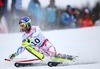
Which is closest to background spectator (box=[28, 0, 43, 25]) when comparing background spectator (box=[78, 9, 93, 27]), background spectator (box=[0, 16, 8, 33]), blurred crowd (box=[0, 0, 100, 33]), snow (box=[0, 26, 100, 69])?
blurred crowd (box=[0, 0, 100, 33])

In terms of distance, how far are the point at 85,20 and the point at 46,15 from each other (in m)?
0.33

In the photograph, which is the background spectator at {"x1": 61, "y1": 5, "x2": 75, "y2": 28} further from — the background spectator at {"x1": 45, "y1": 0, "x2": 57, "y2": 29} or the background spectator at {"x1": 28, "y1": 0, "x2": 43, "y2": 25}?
the background spectator at {"x1": 28, "y1": 0, "x2": 43, "y2": 25}

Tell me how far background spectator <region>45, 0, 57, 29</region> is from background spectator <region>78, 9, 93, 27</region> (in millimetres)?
218

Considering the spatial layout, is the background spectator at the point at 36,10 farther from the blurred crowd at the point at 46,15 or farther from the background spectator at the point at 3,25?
the background spectator at the point at 3,25

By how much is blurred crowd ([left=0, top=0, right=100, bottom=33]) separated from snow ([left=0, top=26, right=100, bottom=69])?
50mm

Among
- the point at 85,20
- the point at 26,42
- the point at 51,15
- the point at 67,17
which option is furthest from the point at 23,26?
the point at 85,20

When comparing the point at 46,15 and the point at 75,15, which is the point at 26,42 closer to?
the point at 46,15

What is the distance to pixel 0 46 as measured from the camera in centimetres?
206

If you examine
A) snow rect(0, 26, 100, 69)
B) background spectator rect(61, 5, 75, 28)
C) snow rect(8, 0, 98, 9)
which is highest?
snow rect(8, 0, 98, 9)

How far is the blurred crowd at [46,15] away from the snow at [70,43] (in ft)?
0.16

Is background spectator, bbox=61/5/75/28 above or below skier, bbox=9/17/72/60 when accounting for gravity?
above

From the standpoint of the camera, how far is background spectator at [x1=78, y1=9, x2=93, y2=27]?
2062mm

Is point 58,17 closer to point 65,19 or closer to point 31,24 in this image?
point 65,19

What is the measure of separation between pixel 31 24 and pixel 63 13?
28 centimetres
